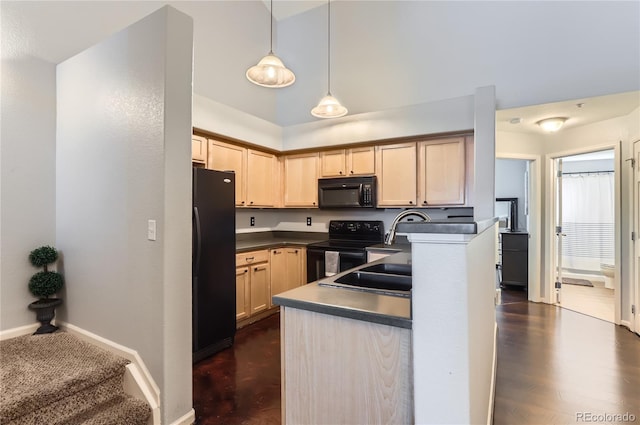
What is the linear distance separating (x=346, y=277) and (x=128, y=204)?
144 centimetres

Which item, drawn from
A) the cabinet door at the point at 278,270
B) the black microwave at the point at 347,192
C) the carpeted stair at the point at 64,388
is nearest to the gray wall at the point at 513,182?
the black microwave at the point at 347,192

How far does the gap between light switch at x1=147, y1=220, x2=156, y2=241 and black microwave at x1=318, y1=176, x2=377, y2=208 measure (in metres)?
2.53

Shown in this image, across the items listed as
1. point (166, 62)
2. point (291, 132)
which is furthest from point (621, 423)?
point (291, 132)

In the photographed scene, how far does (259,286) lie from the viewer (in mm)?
3641

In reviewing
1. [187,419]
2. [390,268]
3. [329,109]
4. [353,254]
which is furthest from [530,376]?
[329,109]

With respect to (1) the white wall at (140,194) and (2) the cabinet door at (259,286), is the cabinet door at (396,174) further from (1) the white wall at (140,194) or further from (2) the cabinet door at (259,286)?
(1) the white wall at (140,194)

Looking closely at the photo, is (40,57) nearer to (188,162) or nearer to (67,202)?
(67,202)

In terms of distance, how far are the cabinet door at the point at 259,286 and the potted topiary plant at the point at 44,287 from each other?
5.53 ft

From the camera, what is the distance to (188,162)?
6.31 ft

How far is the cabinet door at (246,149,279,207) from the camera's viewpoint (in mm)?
3997

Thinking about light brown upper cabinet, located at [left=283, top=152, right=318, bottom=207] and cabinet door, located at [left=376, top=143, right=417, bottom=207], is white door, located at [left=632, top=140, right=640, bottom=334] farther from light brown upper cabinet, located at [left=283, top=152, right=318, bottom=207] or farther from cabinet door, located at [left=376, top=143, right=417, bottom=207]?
light brown upper cabinet, located at [left=283, top=152, right=318, bottom=207]

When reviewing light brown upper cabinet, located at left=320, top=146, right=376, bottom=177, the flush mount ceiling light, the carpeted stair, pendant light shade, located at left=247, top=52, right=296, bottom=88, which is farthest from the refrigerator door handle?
the flush mount ceiling light

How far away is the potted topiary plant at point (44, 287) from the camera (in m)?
2.33

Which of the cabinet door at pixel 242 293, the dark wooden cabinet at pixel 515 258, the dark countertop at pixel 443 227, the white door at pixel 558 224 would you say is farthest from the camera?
the dark wooden cabinet at pixel 515 258
